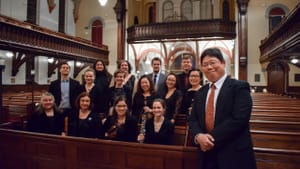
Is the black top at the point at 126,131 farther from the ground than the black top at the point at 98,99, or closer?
closer

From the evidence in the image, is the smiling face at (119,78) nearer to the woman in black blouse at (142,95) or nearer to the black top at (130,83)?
the black top at (130,83)

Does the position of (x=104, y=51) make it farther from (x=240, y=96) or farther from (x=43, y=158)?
(x=240, y=96)

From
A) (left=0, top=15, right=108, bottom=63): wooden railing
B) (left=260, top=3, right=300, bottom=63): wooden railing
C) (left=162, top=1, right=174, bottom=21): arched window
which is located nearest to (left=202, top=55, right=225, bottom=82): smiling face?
(left=260, top=3, right=300, bottom=63): wooden railing

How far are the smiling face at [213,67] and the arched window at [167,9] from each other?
57.1 ft

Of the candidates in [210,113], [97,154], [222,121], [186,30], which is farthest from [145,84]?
[186,30]

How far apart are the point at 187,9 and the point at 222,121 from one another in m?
17.9

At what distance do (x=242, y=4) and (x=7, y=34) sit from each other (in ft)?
35.7

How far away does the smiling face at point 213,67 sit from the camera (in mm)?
1968

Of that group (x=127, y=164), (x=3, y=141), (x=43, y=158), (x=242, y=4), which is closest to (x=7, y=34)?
(x=3, y=141)

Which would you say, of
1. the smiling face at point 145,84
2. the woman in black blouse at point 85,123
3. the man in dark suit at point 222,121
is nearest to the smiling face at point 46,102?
the woman in black blouse at point 85,123

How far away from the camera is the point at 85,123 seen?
335cm

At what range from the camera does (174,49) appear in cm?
1720

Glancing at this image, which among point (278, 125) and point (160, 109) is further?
point (278, 125)

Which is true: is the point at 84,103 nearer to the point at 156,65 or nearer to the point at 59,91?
the point at 59,91
